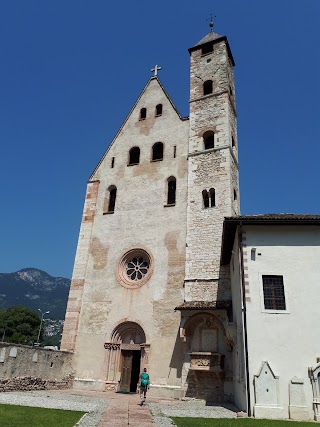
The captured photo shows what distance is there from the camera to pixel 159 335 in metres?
21.4

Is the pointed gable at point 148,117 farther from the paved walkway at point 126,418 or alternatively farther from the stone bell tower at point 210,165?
the paved walkway at point 126,418

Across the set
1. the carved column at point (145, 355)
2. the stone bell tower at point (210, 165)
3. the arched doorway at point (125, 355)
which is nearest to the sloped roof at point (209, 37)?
the stone bell tower at point (210, 165)

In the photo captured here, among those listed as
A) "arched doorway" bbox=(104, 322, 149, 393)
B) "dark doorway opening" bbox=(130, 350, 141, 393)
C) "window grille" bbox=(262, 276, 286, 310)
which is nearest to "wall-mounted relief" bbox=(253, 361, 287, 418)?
"window grille" bbox=(262, 276, 286, 310)

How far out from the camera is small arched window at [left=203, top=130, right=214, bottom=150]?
26116mm

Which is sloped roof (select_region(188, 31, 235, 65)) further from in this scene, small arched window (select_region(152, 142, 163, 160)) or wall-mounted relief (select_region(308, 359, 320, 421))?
wall-mounted relief (select_region(308, 359, 320, 421))

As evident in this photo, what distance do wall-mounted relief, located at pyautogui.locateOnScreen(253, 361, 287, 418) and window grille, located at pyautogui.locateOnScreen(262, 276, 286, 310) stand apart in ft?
7.47

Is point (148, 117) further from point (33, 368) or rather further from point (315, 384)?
point (315, 384)

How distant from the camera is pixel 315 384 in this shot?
A: 508 inches

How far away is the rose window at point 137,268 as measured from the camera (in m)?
24.1

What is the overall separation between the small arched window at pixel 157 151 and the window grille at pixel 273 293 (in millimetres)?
15439

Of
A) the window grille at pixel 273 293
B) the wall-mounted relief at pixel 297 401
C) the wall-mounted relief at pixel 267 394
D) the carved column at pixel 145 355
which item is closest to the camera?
the wall-mounted relief at pixel 297 401

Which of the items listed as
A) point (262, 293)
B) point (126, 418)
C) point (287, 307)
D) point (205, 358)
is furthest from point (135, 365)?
point (287, 307)

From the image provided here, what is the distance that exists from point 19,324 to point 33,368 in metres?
59.6

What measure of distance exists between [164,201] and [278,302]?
12.6m
